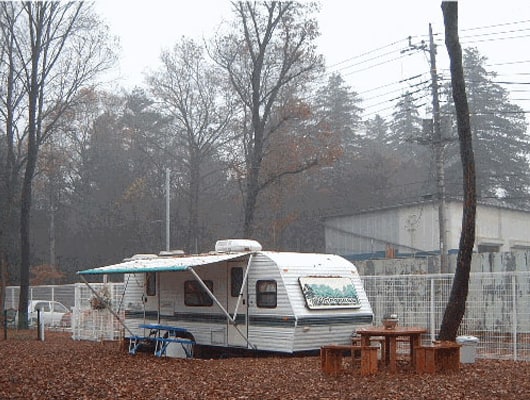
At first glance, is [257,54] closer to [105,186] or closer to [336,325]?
[336,325]

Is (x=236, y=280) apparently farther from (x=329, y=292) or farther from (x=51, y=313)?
(x=51, y=313)

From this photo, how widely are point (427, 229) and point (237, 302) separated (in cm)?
2260

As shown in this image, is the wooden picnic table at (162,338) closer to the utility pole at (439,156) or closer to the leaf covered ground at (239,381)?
the leaf covered ground at (239,381)

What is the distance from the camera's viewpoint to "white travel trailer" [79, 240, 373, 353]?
572 inches

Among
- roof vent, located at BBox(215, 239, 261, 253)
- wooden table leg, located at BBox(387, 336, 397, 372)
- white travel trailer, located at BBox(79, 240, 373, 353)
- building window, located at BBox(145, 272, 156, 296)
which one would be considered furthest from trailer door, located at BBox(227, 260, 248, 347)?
wooden table leg, located at BBox(387, 336, 397, 372)

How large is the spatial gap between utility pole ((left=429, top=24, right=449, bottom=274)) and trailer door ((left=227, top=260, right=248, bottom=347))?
32.5 feet

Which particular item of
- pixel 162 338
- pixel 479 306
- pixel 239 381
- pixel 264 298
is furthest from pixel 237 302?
pixel 479 306

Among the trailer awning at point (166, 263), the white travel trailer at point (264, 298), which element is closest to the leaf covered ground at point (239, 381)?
the white travel trailer at point (264, 298)

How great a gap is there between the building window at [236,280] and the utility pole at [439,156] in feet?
32.5

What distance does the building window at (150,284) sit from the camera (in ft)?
58.4

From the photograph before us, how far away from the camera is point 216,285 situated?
52.3ft

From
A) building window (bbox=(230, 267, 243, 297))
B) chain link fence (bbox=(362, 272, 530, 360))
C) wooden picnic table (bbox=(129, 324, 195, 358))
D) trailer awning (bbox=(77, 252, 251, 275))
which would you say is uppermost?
trailer awning (bbox=(77, 252, 251, 275))

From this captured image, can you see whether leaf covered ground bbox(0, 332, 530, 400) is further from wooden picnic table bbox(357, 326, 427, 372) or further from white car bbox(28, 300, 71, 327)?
white car bbox(28, 300, 71, 327)

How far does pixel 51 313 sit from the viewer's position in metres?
29.1
